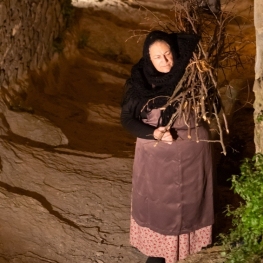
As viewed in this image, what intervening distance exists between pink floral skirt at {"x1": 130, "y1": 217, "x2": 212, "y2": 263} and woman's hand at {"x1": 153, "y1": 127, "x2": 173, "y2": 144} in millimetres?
664

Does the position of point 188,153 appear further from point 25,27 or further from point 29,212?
point 25,27

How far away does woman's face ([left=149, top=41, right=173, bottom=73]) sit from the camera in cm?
250

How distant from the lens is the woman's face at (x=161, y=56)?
8.19 ft

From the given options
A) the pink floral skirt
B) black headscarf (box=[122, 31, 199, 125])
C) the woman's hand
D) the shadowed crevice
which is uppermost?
black headscarf (box=[122, 31, 199, 125])

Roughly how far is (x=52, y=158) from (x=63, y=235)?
1.08m

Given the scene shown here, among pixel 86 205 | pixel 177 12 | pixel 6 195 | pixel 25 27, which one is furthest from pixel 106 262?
pixel 25 27

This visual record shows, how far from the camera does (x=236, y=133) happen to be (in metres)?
5.24

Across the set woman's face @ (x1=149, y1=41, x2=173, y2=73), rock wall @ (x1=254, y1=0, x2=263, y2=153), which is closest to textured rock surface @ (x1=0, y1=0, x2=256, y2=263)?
rock wall @ (x1=254, y1=0, x2=263, y2=153)

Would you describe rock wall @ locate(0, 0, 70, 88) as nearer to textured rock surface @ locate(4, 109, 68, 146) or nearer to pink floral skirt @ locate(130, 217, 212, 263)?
textured rock surface @ locate(4, 109, 68, 146)

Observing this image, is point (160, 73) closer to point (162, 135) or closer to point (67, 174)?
point (162, 135)

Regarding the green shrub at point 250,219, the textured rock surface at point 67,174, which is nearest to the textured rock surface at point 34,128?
the textured rock surface at point 67,174

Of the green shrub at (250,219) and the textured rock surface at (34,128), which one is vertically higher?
the green shrub at (250,219)

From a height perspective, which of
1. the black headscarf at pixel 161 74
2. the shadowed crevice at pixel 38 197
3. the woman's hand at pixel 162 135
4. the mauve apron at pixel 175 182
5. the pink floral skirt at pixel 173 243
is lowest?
the shadowed crevice at pixel 38 197

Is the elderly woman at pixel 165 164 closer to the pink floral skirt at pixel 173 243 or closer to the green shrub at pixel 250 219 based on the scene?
the pink floral skirt at pixel 173 243
